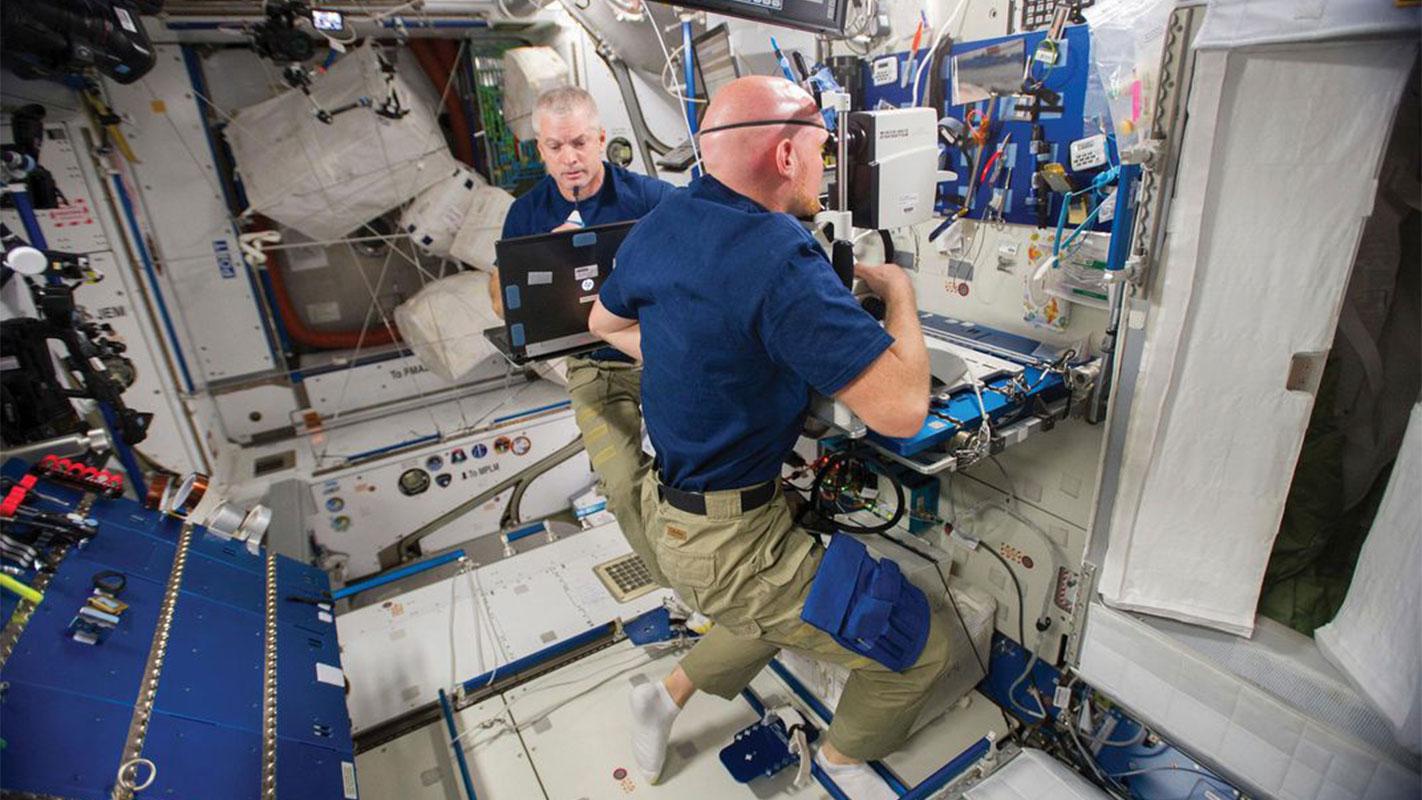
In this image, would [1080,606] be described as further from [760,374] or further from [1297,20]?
[1297,20]

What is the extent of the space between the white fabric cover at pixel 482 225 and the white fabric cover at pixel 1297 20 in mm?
3612

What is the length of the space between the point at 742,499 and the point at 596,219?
5.23 ft

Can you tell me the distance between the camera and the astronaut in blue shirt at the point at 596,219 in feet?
8.82

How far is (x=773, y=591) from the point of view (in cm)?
188

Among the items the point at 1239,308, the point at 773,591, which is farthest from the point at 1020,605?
the point at 1239,308

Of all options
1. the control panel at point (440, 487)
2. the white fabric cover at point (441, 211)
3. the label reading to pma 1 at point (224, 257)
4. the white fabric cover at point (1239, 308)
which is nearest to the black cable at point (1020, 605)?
the white fabric cover at point (1239, 308)

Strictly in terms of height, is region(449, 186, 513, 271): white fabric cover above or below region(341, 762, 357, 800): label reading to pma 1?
above

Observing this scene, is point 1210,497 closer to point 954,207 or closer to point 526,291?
point 954,207

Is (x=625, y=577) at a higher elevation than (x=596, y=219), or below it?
below

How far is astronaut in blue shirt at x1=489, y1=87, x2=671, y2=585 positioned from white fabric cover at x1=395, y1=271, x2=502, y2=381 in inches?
45.9

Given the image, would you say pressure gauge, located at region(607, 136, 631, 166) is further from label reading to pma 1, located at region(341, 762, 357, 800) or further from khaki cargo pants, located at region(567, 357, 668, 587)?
label reading to pma 1, located at region(341, 762, 357, 800)

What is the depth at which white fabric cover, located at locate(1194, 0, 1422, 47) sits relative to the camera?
0.93m

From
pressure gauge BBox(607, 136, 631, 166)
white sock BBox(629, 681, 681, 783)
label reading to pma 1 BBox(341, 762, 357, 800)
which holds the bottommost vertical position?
white sock BBox(629, 681, 681, 783)

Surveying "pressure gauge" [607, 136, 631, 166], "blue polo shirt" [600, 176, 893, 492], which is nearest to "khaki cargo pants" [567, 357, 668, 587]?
"blue polo shirt" [600, 176, 893, 492]
